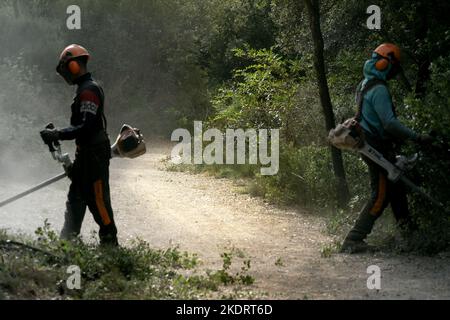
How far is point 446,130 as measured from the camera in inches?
323

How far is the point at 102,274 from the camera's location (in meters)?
6.78

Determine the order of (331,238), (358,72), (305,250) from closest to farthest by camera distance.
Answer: (305,250), (331,238), (358,72)

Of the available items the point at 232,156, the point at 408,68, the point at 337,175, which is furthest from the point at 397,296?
the point at 232,156

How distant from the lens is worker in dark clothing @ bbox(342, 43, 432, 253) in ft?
27.3

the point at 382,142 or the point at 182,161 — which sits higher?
the point at 182,161

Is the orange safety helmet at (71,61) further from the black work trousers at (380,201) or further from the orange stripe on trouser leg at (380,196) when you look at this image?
the orange stripe on trouser leg at (380,196)

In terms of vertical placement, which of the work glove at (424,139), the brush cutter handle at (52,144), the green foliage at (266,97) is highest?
the green foliage at (266,97)

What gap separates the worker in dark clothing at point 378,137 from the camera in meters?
8.33

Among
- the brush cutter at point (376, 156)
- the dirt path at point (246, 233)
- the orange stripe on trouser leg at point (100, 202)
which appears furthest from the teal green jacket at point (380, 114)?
the orange stripe on trouser leg at point (100, 202)

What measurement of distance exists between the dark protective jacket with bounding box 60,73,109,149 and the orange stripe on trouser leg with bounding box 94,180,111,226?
17.4 inches

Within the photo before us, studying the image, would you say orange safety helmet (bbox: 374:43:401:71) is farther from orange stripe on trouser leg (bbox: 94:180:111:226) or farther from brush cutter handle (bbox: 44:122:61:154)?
brush cutter handle (bbox: 44:122:61:154)

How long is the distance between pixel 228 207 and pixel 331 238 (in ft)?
9.66
